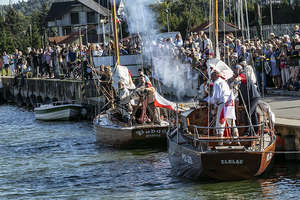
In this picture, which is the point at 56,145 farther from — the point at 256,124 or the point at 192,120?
the point at 256,124

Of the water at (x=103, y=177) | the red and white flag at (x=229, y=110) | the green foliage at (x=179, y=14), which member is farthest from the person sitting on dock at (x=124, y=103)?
the green foliage at (x=179, y=14)

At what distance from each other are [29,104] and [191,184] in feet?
116

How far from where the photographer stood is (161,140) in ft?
70.2

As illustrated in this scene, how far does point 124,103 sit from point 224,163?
805 cm

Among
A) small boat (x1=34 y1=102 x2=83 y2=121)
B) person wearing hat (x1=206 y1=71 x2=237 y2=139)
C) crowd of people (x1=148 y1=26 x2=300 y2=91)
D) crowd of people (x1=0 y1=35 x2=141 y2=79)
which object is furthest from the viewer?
small boat (x1=34 y1=102 x2=83 y2=121)

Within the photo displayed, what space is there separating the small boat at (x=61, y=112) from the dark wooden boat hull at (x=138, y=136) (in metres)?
12.9

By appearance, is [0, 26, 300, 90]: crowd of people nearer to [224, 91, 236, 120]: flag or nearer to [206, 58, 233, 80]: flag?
[206, 58, 233, 80]: flag

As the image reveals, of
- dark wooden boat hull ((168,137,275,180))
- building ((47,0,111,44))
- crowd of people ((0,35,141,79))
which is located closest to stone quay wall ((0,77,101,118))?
crowd of people ((0,35,141,79))

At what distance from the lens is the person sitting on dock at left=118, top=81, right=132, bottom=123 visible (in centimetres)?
2216

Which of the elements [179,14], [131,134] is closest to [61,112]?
[131,134]

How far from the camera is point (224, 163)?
1479 centimetres

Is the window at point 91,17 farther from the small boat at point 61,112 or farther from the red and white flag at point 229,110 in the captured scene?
the red and white flag at point 229,110

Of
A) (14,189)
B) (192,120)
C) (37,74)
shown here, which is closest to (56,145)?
(14,189)

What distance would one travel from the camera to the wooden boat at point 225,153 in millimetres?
14664
